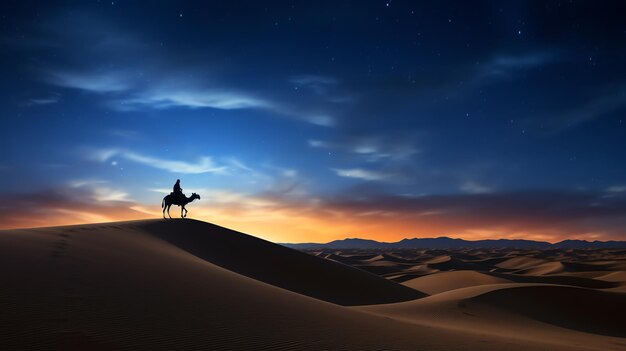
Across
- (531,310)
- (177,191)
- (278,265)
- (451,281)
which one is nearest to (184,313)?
(531,310)

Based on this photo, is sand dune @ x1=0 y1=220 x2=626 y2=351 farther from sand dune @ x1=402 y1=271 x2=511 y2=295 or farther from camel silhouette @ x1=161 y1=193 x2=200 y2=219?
sand dune @ x1=402 y1=271 x2=511 y2=295

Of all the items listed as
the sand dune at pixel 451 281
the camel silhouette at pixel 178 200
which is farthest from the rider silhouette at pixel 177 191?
the sand dune at pixel 451 281

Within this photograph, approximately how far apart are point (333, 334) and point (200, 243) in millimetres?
14639

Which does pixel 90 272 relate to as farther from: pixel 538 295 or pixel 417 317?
pixel 538 295

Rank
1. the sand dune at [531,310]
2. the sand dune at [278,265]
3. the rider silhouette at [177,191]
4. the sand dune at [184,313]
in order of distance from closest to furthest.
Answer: the sand dune at [184,313], the sand dune at [531,310], the sand dune at [278,265], the rider silhouette at [177,191]

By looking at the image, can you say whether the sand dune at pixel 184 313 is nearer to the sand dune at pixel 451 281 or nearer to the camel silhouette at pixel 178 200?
the camel silhouette at pixel 178 200

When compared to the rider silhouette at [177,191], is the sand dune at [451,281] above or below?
below

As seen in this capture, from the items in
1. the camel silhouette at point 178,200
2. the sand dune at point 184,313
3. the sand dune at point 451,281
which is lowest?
the sand dune at point 451,281

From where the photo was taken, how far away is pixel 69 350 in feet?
14.8

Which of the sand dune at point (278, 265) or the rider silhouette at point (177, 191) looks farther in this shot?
the rider silhouette at point (177, 191)

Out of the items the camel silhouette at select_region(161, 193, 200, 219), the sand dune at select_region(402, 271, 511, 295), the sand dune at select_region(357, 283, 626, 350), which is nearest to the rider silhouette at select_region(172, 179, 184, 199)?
the camel silhouette at select_region(161, 193, 200, 219)

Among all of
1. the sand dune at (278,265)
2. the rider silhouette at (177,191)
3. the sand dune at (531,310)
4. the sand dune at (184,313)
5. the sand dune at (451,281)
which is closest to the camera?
the sand dune at (184,313)

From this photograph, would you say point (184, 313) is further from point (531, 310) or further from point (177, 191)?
point (177, 191)

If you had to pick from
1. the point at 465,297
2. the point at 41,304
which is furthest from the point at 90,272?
the point at 465,297
